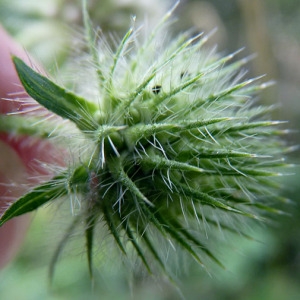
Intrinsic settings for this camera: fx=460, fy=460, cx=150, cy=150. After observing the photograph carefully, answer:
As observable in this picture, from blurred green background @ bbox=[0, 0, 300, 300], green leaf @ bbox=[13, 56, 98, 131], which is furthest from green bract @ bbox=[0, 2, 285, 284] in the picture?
blurred green background @ bbox=[0, 0, 300, 300]

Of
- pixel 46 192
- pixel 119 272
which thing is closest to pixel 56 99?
pixel 46 192

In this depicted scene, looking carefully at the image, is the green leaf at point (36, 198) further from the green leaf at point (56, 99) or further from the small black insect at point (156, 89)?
the small black insect at point (156, 89)

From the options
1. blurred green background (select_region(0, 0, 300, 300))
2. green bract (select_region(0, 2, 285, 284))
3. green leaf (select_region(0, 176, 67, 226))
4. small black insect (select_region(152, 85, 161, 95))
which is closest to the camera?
green leaf (select_region(0, 176, 67, 226))

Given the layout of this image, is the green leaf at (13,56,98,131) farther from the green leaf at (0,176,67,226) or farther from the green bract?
the green leaf at (0,176,67,226)

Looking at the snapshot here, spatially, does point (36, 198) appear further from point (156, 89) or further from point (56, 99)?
point (156, 89)

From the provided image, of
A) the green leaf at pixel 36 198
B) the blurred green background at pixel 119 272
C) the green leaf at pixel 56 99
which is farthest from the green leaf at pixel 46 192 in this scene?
the blurred green background at pixel 119 272

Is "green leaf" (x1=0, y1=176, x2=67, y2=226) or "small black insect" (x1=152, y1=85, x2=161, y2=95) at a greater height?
"small black insect" (x1=152, y1=85, x2=161, y2=95)

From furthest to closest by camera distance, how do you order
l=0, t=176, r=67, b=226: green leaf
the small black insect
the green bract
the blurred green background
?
1. the blurred green background
2. the small black insect
3. the green bract
4. l=0, t=176, r=67, b=226: green leaf
